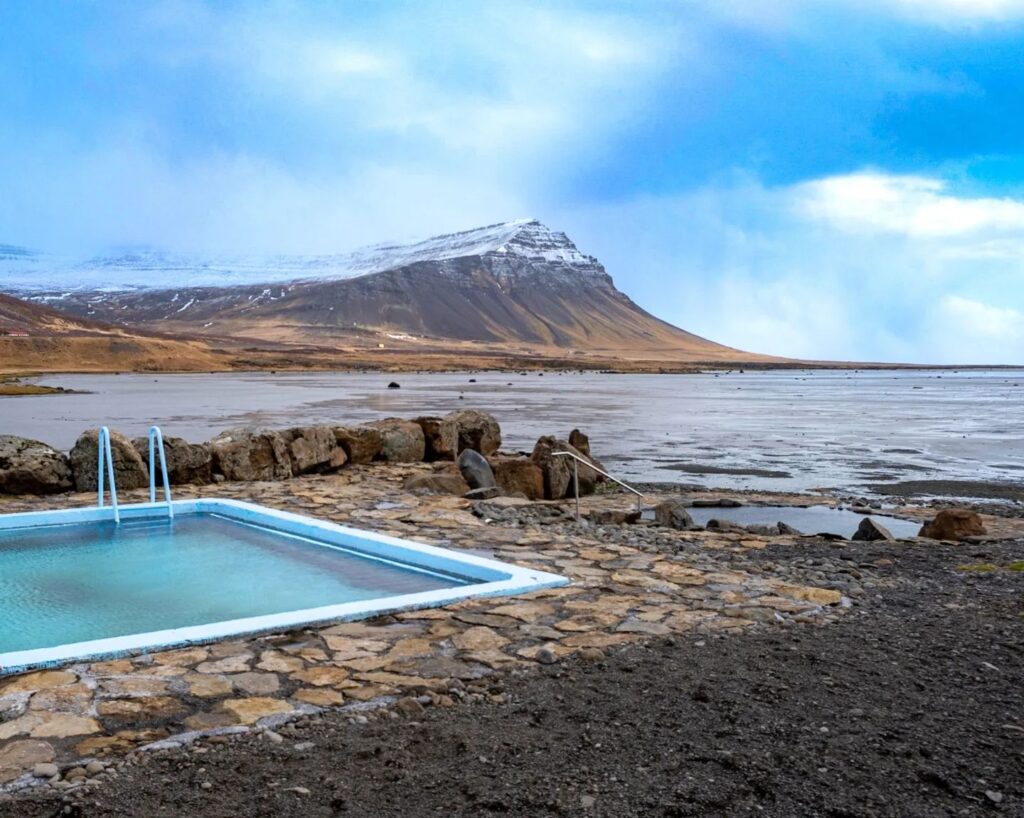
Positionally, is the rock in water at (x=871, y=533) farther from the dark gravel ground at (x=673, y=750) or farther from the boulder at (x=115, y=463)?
the boulder at (x=115, y=463)

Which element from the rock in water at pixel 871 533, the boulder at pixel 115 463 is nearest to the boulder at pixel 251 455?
the boulder at pixel 115 463

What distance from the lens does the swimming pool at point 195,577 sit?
5637 mm

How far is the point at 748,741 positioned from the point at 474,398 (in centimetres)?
4363

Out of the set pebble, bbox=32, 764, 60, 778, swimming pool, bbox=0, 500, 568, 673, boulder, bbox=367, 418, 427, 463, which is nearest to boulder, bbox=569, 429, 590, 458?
boulder, bbox=367, 418, 427, 463

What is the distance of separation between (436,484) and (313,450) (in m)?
2.34

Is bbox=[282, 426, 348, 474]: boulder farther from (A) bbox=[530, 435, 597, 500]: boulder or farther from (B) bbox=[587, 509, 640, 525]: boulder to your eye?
(B) bbox=[587, 509, 640, 525]: boulder

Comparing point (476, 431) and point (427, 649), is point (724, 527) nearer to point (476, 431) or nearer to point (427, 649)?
point (427, 649)

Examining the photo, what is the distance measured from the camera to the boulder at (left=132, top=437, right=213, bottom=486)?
12000 mm

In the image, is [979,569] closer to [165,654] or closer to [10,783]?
[165,654]

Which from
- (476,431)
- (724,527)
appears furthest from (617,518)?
(476,431)

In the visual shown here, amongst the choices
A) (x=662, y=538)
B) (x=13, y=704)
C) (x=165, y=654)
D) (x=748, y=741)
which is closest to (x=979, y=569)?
(x=662, y=538)

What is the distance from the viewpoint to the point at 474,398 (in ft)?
155

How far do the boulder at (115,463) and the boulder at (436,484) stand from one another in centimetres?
329

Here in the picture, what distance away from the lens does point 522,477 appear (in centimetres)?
1386
